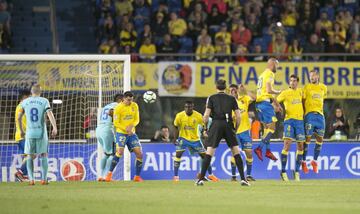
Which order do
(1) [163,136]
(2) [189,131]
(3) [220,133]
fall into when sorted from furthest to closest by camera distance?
(1) [163,136] < (2) [189,131] < (3) [220,133]

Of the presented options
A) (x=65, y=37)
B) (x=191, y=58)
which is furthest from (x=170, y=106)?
(x=65, y=37)

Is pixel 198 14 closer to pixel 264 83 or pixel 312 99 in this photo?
pixel 312 99

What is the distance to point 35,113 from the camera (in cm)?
1919

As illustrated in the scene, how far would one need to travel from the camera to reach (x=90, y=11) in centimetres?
3092

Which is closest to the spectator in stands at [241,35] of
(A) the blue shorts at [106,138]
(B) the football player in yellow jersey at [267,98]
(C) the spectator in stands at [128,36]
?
(C) the spectator in stands at [128,36]

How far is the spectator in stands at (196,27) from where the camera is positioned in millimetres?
28875

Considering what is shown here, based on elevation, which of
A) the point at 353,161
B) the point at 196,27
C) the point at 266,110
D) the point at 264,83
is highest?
the point at 196,27

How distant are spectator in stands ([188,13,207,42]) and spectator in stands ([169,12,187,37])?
191 mm

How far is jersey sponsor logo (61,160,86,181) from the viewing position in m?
24.7

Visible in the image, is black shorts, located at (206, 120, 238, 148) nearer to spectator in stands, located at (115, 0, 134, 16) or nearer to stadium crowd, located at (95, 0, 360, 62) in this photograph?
stadium crowd, located at (95, 0, 360, 62)

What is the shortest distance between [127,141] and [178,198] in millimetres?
5937

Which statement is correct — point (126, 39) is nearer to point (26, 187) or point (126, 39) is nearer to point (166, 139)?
point (166, 139)

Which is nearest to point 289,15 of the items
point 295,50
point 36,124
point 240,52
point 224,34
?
point 295,50

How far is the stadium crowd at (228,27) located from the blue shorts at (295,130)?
5.93 m
